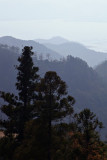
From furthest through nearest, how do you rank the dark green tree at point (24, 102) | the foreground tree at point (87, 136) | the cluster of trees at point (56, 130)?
the dark green tree at point (24, 102), the cluster of trees at point (56, 130), the foreground tree at point (87, 136)

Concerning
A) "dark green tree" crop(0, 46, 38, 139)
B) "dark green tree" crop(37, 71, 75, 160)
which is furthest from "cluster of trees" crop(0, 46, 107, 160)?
"dark green tree" crop(0, 46, 38, 139)

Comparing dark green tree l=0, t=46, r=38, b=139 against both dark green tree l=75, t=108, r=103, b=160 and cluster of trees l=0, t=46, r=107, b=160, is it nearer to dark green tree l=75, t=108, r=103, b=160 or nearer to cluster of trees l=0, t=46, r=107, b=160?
cluster of trees l=0, t=46, r=107, b=160

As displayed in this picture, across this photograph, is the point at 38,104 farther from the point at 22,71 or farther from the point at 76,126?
the point at 22,71

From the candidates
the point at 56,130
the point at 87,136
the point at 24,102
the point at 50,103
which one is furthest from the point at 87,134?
the point at 24,102

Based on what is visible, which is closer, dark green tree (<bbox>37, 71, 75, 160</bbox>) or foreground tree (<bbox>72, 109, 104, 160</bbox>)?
foreground tree (<bbox>72, 109, 104, 160</bbox>)

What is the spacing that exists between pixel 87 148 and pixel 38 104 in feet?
18.5

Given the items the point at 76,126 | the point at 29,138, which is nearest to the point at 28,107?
the point at 29,138

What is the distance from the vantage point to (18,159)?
77.3ft

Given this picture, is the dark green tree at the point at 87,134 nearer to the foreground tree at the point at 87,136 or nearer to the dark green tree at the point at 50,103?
the foreground tree at the point at 87,136

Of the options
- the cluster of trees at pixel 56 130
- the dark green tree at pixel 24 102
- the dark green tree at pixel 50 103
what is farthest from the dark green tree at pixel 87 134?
the dark green tree at pixel 24 102

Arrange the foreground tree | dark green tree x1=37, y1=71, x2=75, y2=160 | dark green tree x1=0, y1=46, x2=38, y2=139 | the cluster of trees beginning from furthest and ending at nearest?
dark green tree x1=0, y1=46, x2=38, y2=139 → dark green tree x1=37, y1=71, x2=75, y2=160 → the cluster of trees → the foreground tree

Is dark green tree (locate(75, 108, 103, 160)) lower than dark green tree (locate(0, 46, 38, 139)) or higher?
lower

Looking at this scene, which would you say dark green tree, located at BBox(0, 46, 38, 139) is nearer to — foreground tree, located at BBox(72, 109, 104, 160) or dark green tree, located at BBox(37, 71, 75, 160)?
dark green tree, located at BBox(37, 71, 75, 160)

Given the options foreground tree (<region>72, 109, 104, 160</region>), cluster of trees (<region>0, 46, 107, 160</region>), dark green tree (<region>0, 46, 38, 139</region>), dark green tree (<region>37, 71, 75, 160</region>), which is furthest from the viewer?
dark green tree (<region>0, 46, 38, 139</region>)
